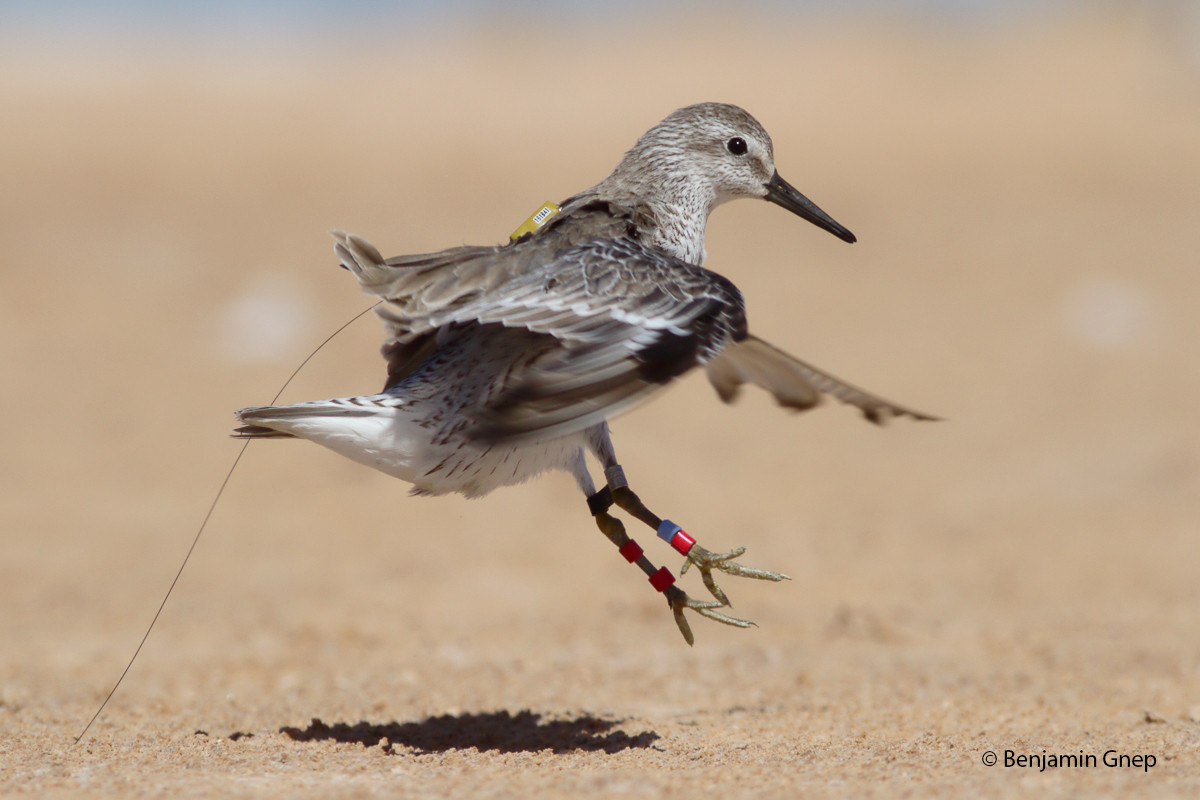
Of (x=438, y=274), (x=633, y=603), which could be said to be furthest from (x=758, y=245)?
(x=438, y=274)

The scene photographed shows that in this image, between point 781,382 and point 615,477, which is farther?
point 615,477

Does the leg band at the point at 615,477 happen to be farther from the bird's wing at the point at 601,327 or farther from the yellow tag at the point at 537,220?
the yellow tag at the point at 537,220

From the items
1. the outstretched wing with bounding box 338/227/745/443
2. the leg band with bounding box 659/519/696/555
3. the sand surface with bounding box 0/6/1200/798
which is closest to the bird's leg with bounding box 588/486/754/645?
the leg band with bounding box 659/519/696/555

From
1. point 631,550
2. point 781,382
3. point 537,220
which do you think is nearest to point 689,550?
point 631,550

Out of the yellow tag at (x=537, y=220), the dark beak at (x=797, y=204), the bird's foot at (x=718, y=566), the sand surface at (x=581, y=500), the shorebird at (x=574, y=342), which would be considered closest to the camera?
the shorebird at (x=574, y=342)

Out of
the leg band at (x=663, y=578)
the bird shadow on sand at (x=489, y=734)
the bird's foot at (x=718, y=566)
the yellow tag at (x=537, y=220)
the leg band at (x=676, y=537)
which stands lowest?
the bird shadow on sand at (x=489, y=734)

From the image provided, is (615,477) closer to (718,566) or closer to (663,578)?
(663,578)

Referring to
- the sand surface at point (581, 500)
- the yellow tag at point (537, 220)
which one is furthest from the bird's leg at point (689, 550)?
the yellow tag at point (537, 220)

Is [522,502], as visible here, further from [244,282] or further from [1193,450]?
[1193,450]

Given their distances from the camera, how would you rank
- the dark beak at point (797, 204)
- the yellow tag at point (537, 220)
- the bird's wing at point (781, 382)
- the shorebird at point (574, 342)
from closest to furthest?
the shorebird at point (574, 342)
the bird's wing at point (781, 382)
the yellow tag at point (537, 220)
the dark beak at point (797, 204)
